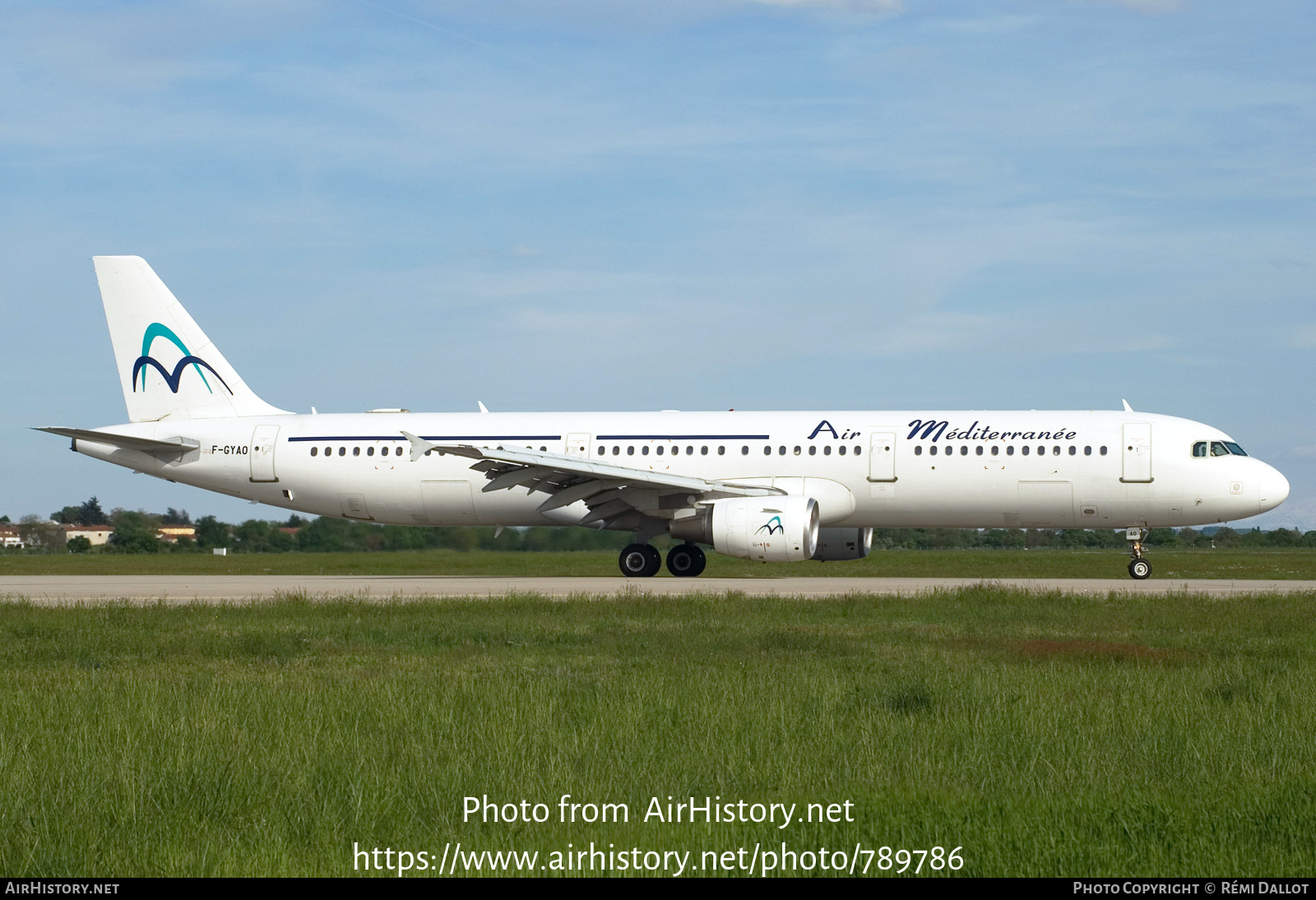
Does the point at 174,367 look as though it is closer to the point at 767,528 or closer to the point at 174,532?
the point at 767,528

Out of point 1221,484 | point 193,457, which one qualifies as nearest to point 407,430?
point 193,457

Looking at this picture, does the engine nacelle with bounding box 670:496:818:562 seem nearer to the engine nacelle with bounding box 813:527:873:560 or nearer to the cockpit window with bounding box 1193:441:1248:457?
the engine nacelle with bounding box 813:527:873:560

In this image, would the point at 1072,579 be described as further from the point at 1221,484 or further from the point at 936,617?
the point at 936,617

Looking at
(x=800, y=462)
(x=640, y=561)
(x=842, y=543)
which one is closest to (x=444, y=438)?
(x=640, y=561)

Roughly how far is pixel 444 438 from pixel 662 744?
22.4 meters

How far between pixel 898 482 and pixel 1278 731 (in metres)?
18.6

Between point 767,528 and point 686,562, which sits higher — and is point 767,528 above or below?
above

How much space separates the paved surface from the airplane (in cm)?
125

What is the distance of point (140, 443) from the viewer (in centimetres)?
3019

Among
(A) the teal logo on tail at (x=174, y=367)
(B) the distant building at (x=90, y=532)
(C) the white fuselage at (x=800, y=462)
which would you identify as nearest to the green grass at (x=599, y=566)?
(C) the white fuselage at (x=800, y=462)

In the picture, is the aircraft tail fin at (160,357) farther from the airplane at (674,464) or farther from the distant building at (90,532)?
the distant building at (90,532)

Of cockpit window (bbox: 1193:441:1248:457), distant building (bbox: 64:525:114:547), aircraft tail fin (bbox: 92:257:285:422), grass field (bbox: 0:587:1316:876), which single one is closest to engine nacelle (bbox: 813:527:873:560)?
cockpit window (bbox: 1193:441:1248:457)

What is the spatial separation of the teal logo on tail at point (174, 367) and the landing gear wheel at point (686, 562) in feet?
37.1

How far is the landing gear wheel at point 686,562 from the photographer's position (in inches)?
1136
